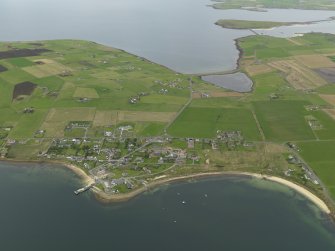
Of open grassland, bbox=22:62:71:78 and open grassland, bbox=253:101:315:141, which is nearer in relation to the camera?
open grassland, bbox=253:101:315:141

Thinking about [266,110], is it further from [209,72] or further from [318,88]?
[209,72]

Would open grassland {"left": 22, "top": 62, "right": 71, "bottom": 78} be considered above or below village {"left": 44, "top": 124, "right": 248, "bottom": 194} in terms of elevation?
above

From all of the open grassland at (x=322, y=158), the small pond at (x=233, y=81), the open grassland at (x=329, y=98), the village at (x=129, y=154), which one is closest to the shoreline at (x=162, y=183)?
the village at (x=129, y=154)

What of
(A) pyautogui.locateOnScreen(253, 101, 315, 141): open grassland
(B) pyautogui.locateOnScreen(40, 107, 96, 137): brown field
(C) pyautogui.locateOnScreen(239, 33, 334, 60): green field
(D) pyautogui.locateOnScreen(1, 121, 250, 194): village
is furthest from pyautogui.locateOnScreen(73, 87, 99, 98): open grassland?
(C) pyautogui.locateOnScreen(239, 33, 334, 60): green field

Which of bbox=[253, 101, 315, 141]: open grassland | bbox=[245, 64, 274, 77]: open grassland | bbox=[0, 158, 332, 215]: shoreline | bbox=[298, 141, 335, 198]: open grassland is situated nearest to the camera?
bbox=[0, 158, 332, 215]: shoreline

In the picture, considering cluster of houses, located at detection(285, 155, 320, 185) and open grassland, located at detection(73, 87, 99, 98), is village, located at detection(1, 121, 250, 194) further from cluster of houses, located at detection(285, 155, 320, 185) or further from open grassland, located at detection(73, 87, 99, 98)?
open grassland, located at detection(73, 87, 99, 98)
